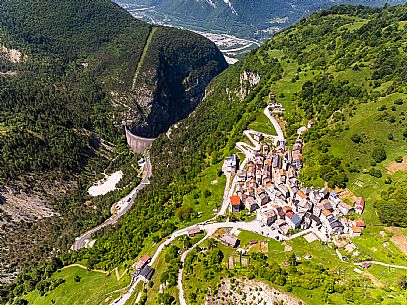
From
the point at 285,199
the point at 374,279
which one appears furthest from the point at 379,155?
the point at 374,279

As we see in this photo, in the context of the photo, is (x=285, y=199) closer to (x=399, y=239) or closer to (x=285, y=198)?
(x=285, y=198)

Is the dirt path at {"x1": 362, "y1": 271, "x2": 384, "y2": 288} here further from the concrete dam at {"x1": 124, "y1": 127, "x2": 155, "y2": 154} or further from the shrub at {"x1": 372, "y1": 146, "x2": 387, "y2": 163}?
the concrete dam at {"x1": 124, "y1": 127, "x2": 155, "y2": 154}

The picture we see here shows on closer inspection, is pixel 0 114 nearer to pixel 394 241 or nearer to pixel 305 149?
pixel 305 149

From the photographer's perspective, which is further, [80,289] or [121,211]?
[121,211]

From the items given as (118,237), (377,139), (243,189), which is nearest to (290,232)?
(243,189)

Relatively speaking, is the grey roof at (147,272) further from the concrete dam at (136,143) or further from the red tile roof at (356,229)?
the concrete dam at (136,143)

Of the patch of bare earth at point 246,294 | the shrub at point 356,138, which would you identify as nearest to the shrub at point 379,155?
the shrub at point 356,138
